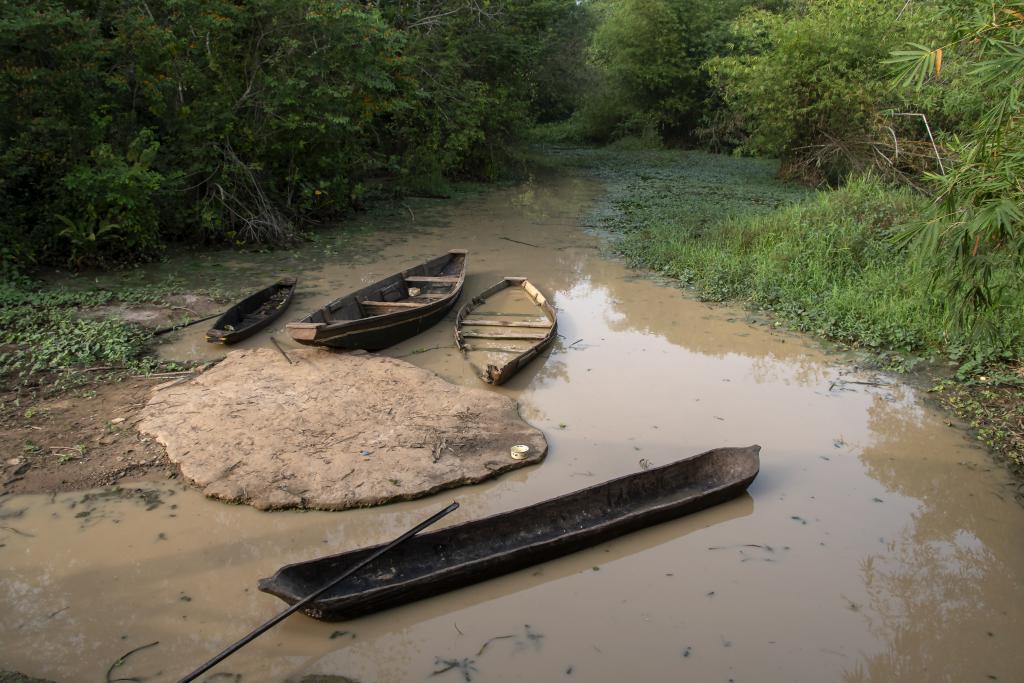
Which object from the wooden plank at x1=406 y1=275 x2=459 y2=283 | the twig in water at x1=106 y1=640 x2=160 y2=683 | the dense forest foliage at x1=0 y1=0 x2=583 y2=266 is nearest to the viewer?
the twig in water at x1=106 y1=640 x2=160 y2=683

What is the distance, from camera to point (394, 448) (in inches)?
217

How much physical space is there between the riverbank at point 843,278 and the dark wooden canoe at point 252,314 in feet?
15.7

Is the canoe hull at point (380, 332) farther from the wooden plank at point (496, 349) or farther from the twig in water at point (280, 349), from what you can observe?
the wooden plank at point (496, 349)

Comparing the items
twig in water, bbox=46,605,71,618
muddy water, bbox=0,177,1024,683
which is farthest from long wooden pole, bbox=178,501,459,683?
twig in water, bbox=46,605,71,618

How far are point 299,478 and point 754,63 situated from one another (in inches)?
535

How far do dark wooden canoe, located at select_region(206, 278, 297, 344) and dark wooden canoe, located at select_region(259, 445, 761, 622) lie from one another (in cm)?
386

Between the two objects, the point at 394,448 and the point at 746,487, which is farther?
the point at 394,448

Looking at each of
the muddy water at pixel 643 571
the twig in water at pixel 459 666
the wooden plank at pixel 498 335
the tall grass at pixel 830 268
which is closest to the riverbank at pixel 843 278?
the tall grass at pixel 830 268

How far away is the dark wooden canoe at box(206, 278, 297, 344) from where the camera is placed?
7.28 meters

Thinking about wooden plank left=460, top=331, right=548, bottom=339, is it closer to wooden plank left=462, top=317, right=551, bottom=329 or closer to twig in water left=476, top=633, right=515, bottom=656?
wooden plank left=462, top=317, right=551, bottom=329

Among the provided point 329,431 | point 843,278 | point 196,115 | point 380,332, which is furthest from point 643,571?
point 196,115

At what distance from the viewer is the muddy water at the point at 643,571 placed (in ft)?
12.2

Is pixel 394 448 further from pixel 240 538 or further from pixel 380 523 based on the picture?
pixel 240 538

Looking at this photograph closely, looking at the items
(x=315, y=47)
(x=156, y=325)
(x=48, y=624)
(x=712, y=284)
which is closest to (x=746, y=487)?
(x=48, y=624)
